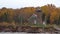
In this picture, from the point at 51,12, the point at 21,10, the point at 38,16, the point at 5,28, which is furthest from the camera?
the point at 21,10

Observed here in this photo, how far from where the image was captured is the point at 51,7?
8.10 m

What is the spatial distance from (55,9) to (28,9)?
1.40m

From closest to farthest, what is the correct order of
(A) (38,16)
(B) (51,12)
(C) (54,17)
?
(A) (38,16) → (C) (54,17) → (B) (51,12)

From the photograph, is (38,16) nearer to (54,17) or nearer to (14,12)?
(54,17)

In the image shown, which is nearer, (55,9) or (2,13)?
(2,13)

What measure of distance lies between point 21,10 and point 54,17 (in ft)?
6.24

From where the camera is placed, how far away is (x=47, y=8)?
809 cm

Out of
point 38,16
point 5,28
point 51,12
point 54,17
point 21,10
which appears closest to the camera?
point 5,28

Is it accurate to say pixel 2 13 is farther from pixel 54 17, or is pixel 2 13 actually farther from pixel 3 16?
pixel 54 17

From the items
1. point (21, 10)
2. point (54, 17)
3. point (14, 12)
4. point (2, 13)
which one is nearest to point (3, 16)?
point (2, 13)

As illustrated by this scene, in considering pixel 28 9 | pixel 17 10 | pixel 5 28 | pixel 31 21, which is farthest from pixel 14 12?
pixel 5 28

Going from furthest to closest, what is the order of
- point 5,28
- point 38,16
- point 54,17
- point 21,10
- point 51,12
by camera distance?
1. point 21,10
2. point 51,12
3. point 54,17
4. point 38,16
5. point 5,28

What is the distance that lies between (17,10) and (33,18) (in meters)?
1.83

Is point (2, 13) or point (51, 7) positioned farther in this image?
point (51, 7)
